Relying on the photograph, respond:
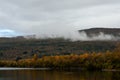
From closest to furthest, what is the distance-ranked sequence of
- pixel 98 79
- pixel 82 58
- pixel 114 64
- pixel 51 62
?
1. pixel 98 79
2. pixel 114 64
3. pixel 82 58
4. pixel 51 62

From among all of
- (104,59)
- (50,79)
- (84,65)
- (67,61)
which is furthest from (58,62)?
(50,79)

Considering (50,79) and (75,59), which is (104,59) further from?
(50,79)

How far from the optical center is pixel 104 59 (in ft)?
558

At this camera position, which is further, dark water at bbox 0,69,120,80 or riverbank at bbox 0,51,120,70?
riverbank at bbox 0,51,120,70

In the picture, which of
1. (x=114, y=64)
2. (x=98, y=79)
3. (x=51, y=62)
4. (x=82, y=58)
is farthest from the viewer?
(x=51, y=62)

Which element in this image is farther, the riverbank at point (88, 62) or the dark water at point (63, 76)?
the riverbank at point (88, 62)

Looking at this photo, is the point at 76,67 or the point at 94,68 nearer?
the point at 94,68

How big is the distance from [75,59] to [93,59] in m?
13.3

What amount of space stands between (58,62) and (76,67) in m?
12.5

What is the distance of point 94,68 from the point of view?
16862 cm

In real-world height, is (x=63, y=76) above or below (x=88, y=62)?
above

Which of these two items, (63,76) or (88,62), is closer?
(63,76)

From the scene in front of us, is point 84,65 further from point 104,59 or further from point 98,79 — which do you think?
point 98,79

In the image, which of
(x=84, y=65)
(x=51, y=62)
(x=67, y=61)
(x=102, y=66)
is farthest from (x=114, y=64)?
(x=51, y=62)
